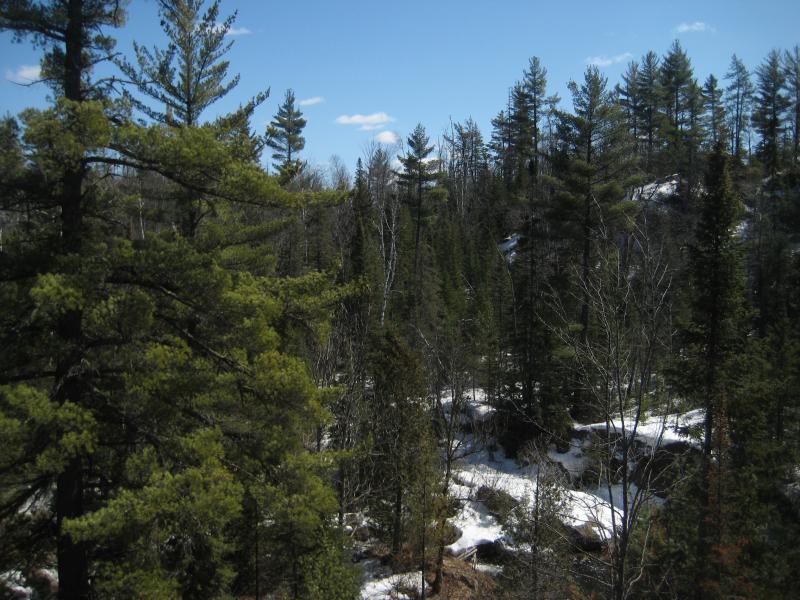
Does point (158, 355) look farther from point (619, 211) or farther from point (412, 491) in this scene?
point (619, 211)

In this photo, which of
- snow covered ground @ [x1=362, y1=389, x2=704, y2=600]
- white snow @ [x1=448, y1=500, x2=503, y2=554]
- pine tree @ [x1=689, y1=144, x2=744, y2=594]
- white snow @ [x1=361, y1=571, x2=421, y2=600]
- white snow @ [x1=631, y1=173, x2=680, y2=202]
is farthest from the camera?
white snow @ [x1=631, y1=173, x2=680, y2=202]

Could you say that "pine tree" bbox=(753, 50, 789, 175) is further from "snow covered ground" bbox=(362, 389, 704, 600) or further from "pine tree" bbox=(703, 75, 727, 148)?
"snow covered ground" bbox=(362, 389, 704, 600)

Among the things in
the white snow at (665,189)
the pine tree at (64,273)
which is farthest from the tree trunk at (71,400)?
the white snow at (665,189)

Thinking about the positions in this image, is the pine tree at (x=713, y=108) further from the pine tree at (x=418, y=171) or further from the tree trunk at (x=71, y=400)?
the tree trunk at (x=71, y=400)

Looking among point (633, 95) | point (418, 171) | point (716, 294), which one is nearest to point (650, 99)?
point (633, 95)

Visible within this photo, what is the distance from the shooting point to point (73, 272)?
564 cm

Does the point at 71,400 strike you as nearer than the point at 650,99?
Yes

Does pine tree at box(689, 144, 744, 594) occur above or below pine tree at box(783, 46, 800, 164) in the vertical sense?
below

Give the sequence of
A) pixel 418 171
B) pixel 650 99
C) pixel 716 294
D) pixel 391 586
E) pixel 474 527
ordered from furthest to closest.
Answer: pixel 650 99, pixel 418 171, pixel 474 527, pixel 716 294, pixel 391 586

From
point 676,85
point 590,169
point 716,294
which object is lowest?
point 716,294

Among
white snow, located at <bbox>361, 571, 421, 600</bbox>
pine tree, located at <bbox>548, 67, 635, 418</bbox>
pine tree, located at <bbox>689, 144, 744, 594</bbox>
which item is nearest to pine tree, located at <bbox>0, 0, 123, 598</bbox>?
white snow, located at <bbox>361, 571, 421, 600</bbox>

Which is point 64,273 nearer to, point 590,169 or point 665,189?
point 590,169

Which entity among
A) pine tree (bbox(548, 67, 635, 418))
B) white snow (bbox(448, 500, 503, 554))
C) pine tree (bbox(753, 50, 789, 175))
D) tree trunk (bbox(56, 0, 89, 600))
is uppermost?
pine tree (bbox(753, 50, 789, 175))

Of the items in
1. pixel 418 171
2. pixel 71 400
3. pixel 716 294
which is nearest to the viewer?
pixel 71 400
